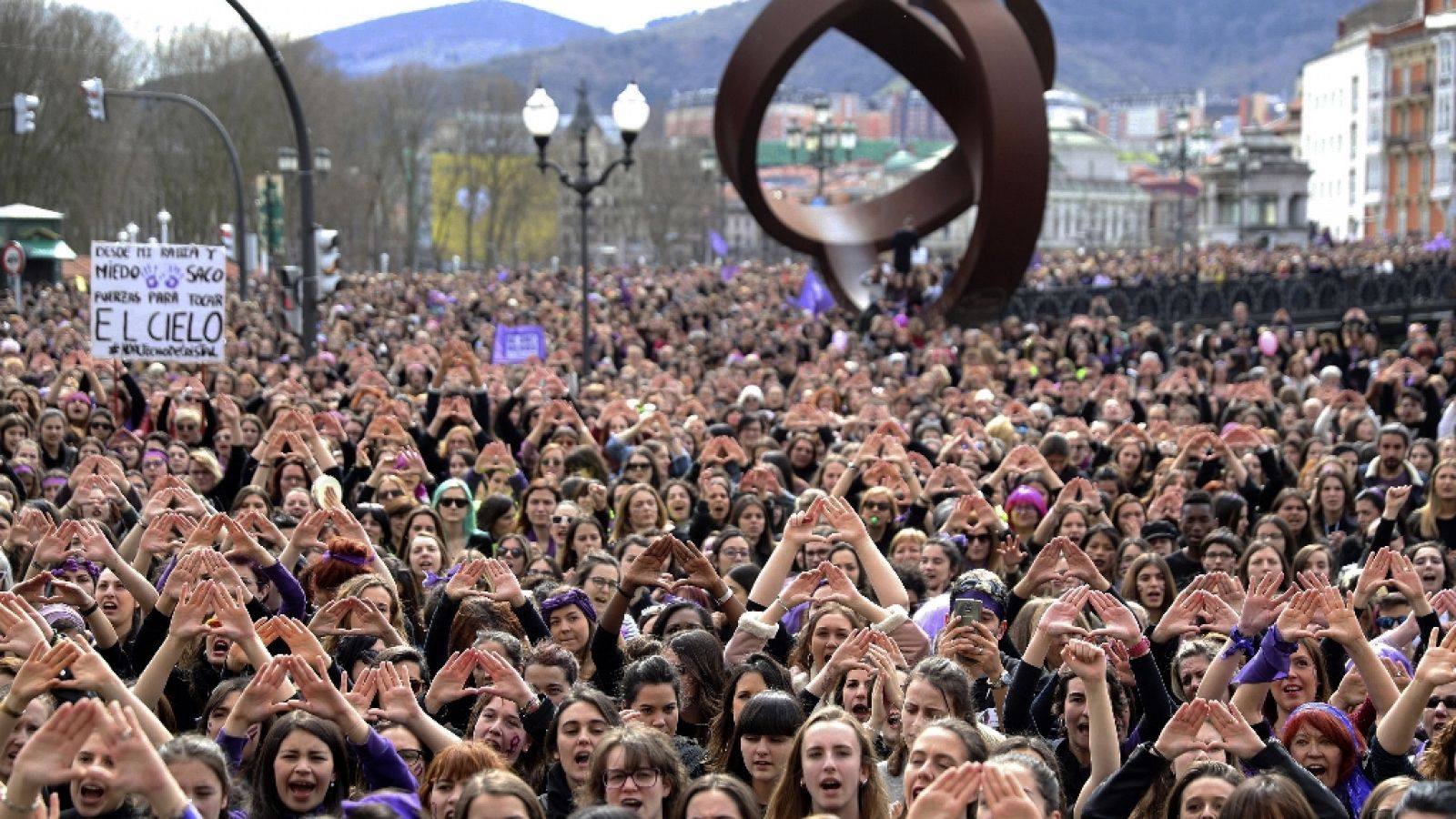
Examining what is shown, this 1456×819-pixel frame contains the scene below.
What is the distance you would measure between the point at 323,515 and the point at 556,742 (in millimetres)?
2945

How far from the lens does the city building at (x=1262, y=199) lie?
363 ft

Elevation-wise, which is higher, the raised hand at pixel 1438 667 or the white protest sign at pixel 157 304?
the white protest sign at pixel 157 304

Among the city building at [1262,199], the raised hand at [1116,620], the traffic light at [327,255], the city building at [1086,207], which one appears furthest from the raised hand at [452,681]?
the city building at [1086,207]

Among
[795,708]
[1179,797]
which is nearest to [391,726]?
[795,708]

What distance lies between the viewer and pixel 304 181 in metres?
20.4

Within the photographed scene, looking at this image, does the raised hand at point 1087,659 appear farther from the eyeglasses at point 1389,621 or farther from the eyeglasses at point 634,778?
the eyeglasses at point 1389,621

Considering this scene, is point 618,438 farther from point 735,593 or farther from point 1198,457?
point 735,593

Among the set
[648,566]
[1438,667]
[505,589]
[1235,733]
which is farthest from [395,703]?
[1438,667]

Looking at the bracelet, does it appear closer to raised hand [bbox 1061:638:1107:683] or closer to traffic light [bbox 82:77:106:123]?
raised hand [bbox 1061:638:1107:683]

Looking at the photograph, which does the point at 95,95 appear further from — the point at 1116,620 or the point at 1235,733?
the point at 1235,733

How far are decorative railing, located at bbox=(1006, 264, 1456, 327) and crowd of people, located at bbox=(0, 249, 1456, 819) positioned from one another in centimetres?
1946

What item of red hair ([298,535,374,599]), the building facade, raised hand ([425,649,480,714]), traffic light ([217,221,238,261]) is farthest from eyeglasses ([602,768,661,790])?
the building facade

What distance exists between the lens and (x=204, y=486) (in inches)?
559

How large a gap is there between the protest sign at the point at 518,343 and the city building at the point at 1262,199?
89.5m
